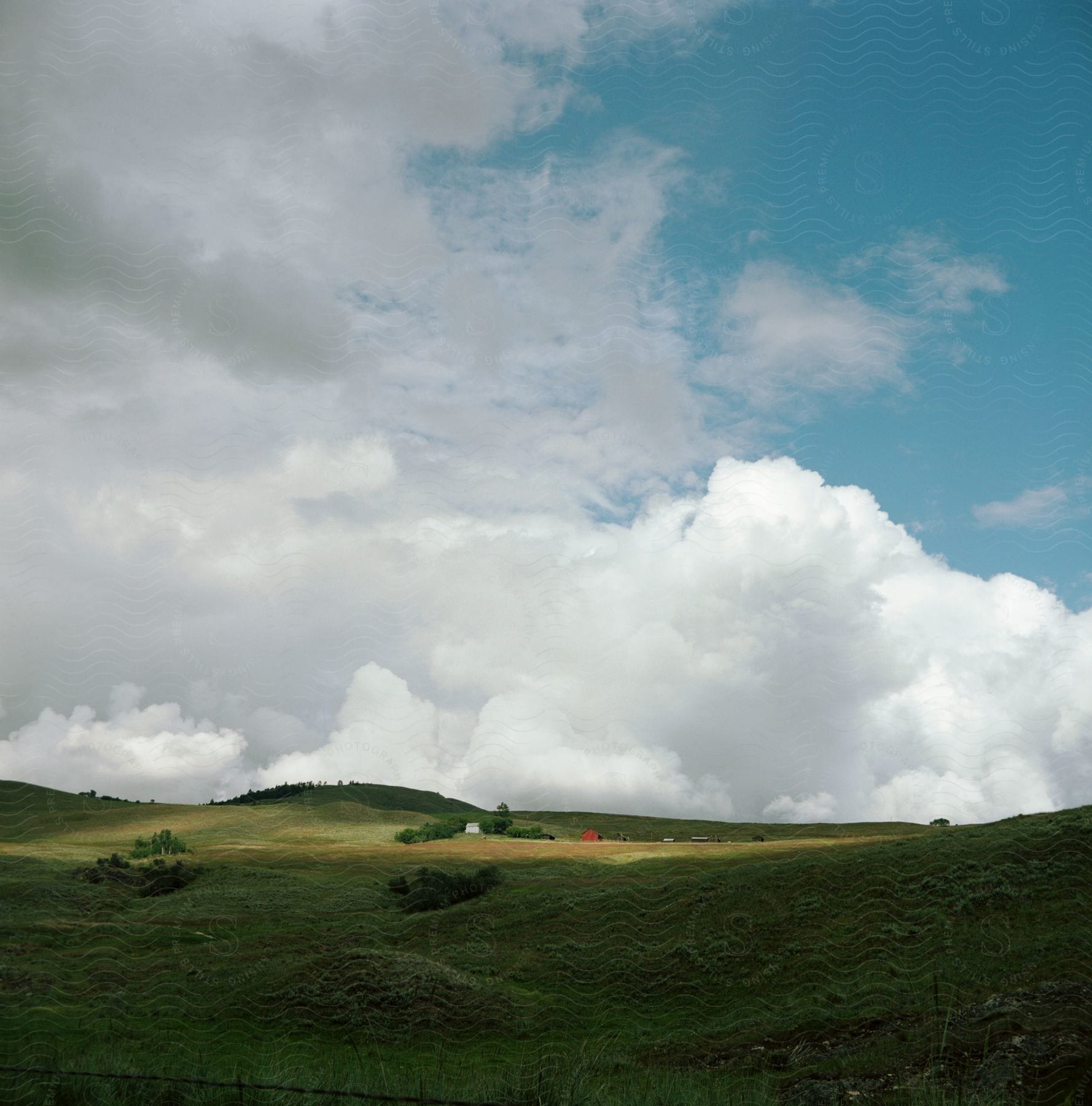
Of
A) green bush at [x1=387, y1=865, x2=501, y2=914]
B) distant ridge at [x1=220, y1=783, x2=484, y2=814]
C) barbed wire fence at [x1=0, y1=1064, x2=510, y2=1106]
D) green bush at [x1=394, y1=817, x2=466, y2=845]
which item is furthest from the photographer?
distant ridge at [x1=220, y1=783, x2=484, y2=814]

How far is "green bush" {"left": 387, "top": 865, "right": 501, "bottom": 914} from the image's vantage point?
25.2 m

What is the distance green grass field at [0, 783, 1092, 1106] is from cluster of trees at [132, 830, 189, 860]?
16459mm

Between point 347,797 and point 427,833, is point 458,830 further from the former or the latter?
point 347,797

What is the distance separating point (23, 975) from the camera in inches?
545

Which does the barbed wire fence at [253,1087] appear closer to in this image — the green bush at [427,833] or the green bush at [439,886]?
the green bush at [439,886]

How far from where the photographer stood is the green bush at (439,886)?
25.2 meters

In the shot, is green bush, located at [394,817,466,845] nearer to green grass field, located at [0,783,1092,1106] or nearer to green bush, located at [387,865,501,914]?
green bush, located at [387,865,501,914]

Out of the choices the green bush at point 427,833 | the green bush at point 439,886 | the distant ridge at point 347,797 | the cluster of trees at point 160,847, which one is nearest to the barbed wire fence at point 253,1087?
the green bush at point 439,886

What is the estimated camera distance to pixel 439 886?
26484 millimetres

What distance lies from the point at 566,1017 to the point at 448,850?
36258 millimetres

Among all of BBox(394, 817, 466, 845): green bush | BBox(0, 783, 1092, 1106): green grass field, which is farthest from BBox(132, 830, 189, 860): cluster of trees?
BBox(394, 817, 466, 845): green bush

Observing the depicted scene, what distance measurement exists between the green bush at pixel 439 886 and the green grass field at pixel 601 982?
0.54 metres

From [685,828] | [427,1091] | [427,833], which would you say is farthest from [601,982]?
[685,828]

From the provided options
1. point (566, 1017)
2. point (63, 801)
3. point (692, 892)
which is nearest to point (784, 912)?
point (692, 892)
